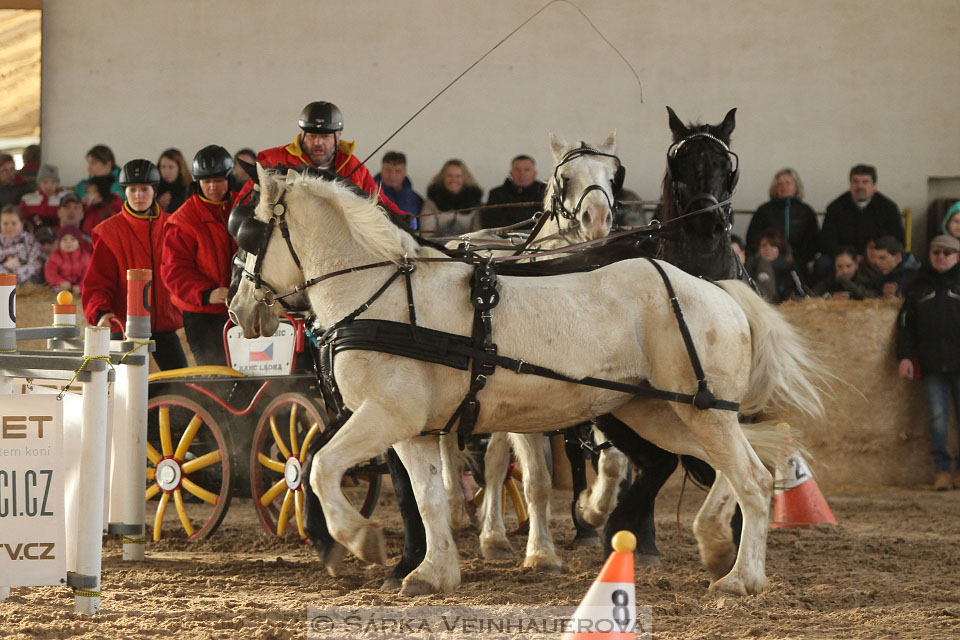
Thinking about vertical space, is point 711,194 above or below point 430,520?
above

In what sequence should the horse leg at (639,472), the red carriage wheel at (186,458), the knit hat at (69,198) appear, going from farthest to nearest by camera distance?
the knit hat at (69,198) → the red carriage wheel at (186,458) → the horse leg at (639,472)

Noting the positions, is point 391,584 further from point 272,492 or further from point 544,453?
point 272,492

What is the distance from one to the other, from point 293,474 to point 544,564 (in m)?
1.46

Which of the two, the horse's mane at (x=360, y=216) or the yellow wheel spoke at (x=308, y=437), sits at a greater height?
the horse's mane at (x=360, y=216)

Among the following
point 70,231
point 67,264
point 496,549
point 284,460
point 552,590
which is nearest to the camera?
point 552,590

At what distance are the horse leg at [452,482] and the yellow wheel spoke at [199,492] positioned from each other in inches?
54.1

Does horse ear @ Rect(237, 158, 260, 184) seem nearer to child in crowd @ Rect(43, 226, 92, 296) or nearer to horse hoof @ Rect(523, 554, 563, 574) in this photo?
horse hoof @ Rect(523, 554, 563, 574)

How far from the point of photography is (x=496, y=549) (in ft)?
20.2

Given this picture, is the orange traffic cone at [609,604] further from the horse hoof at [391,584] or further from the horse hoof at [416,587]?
the horse hoof at [391,584]

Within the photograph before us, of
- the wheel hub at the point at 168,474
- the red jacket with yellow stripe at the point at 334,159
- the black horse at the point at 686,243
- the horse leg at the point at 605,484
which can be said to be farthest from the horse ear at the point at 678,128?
the wheel hub at the point at 168,474

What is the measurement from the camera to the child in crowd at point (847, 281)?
9805 mm

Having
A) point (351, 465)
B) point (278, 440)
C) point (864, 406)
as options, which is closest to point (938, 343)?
point (864, 406)

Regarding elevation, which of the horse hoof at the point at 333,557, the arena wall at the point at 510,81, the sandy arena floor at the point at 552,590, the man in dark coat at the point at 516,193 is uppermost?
the arena wall at the point at 510,81

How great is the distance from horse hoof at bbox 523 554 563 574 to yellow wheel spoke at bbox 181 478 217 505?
1.94m
